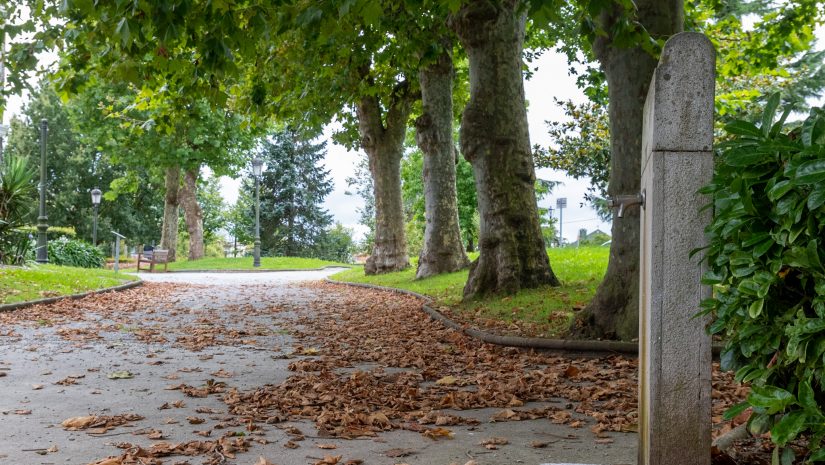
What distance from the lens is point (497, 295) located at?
12.0 meters

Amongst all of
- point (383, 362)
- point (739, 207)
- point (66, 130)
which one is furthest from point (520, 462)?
point (66, 130)

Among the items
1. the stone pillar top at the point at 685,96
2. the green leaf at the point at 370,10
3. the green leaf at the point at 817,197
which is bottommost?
the green leaf at the point at 817,197

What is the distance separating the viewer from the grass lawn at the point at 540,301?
9.74 meters

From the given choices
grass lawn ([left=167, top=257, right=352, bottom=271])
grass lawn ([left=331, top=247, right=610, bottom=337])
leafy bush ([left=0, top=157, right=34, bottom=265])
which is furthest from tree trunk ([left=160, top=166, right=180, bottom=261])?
grass lawn ([left=331, top=247, right=610, bottom=337])

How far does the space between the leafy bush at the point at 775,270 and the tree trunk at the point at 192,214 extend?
41.1 meters

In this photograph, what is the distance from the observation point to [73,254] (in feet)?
97.9

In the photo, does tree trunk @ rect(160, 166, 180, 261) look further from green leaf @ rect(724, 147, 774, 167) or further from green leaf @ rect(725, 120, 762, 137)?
green leaf @ rect(724, 147, 774, 167)

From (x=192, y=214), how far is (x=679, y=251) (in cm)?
4124

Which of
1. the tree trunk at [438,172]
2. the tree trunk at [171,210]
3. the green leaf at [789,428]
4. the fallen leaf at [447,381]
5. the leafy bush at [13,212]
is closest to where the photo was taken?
the green leaf at [789,428]

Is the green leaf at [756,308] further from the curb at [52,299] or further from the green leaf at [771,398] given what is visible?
the curb at [52,299]

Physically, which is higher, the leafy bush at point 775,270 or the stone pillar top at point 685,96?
the stone pillar top at point 685,96

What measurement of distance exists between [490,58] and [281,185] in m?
43.5

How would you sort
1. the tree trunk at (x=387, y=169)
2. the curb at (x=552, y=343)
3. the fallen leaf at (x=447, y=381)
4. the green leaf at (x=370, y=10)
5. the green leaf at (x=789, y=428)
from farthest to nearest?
the tree trunk at (x=387, y=169)
the curb at (x=552, y=343)
the fallen leaf at (x=447, y=381)
the green leaf at (x=370, y=10)
the green leaf at (x=789, y=428)

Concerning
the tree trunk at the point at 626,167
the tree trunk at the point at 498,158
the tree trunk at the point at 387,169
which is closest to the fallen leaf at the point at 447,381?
the tree trunk at the point at 626,167
